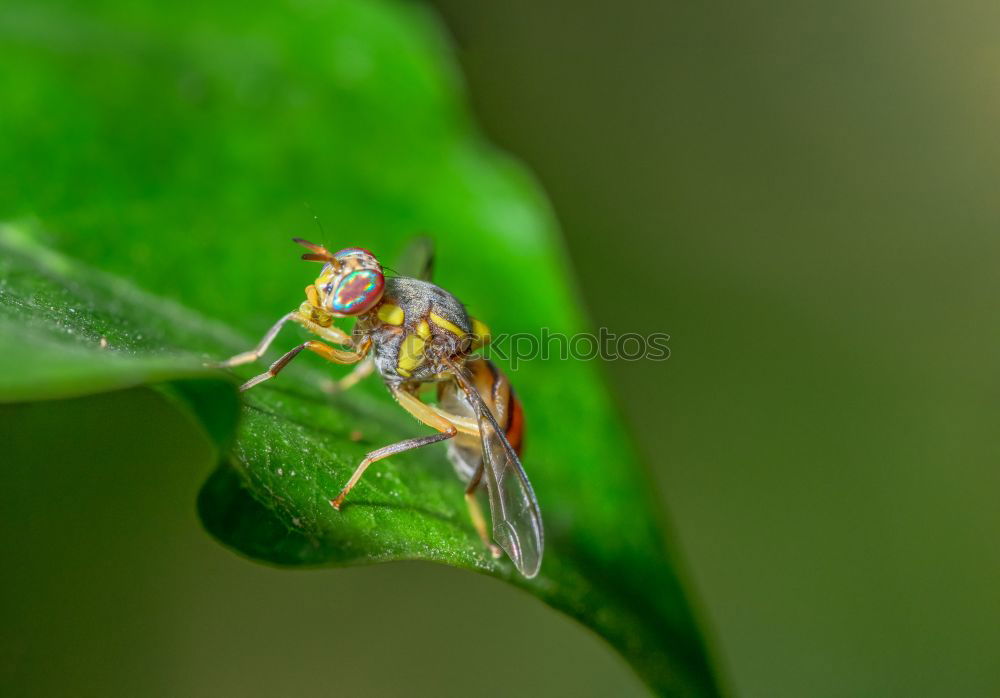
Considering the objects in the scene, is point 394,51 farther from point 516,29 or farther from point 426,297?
point 516,29

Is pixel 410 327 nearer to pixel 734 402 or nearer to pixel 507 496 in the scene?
pixel 507 496

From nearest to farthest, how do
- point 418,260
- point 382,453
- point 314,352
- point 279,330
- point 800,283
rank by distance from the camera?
point 382,453
point 279,330
point 314,352
point 418,260
point 800,283

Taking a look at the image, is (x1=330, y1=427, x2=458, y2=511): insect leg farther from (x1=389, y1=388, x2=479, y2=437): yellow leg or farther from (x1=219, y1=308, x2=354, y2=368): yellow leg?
A: (x1=219, y1=308, x2=354, y2=368): yellow leg

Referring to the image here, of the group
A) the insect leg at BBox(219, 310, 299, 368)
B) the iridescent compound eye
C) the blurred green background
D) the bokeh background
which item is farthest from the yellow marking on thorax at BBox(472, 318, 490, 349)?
the blurred green background

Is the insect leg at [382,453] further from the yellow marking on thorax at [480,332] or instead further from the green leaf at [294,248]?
the yellow marking on thorax at [480,332]

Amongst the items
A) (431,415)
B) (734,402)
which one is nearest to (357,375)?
(431,415)

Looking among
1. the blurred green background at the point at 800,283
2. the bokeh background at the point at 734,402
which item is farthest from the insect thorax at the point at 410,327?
the blurred green background at the point at 800,283
